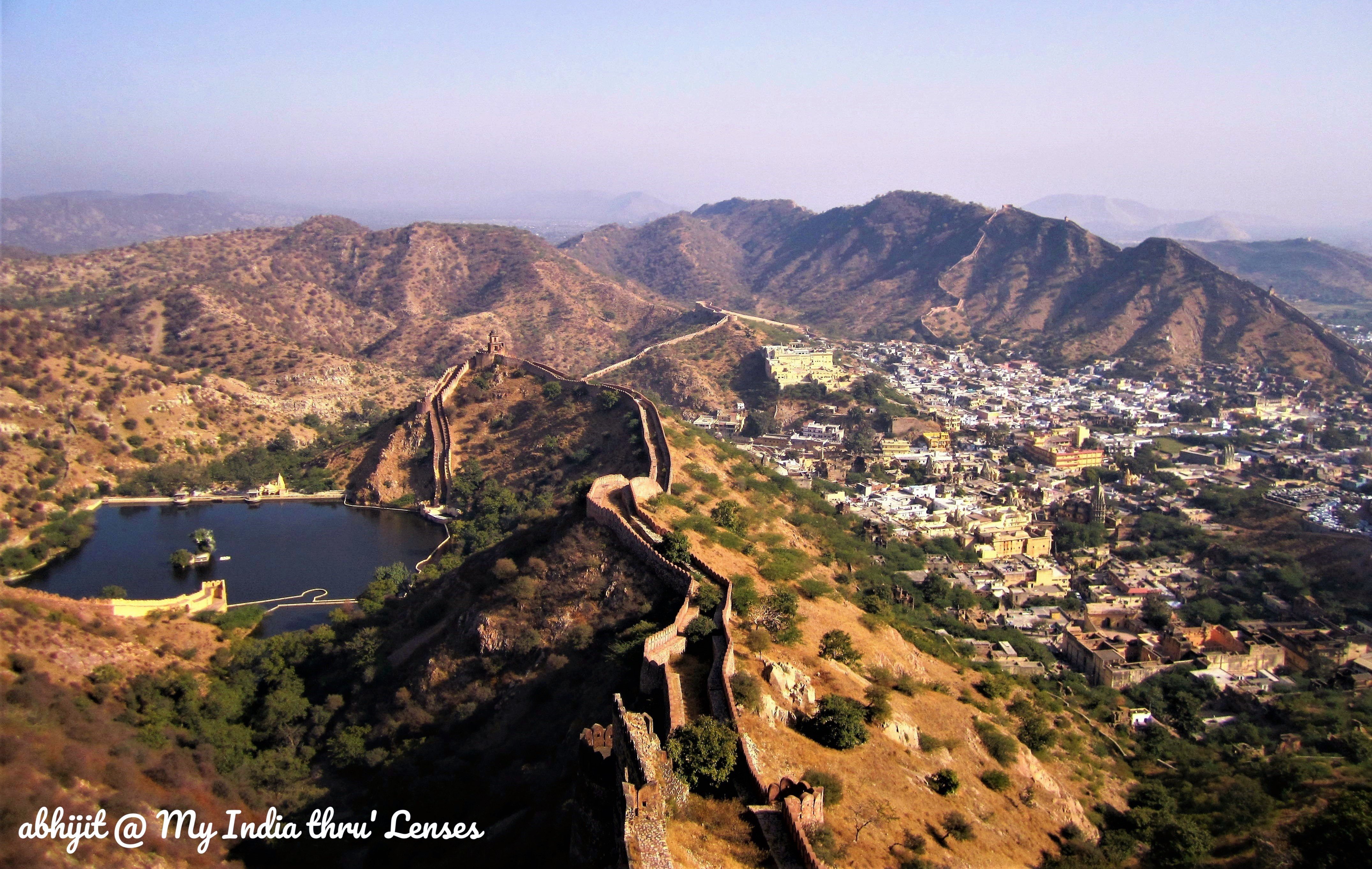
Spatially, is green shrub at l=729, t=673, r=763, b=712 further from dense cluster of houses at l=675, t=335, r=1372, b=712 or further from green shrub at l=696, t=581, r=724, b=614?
dense cluster of houses at l=675, t=335, r=1372, b=712

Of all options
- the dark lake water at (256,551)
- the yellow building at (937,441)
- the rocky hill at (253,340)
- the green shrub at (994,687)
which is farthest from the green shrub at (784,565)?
the yellow building at (937,441)

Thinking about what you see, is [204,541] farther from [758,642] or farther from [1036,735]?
[1036,735]

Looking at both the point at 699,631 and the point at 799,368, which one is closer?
the point at 699,631

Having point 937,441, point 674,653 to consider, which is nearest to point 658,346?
point 937,441

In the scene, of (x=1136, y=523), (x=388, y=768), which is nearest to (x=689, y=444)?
(x=388, y=768)

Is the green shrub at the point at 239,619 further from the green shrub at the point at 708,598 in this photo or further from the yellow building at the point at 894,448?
the yellow building at the point at 894,448
